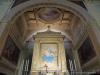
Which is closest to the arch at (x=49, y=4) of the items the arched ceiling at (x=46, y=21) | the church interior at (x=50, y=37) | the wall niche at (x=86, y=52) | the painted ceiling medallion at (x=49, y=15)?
the church interior at (x=50, y=37)

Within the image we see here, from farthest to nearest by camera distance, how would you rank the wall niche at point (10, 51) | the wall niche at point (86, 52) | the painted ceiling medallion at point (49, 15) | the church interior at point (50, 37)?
the painted ceiling medallion at point (49, 15) < the wall niche at point (10, 51) < the wall niche at point (86, 52) < the church interior at point (50, 37)

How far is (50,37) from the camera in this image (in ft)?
40.2

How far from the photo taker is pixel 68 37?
515 inches

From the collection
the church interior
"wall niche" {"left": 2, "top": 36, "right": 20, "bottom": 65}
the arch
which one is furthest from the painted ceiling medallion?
"wall niche" {"left": 2, "top": 36, "right": 20, "bottom": 65}

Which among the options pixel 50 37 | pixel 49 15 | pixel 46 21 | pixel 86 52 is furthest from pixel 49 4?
pixel 50 37

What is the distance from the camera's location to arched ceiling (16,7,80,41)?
11711 millimetres

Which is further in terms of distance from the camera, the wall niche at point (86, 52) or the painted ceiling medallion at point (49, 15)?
the painted ceiling medallion at point (49, 15)

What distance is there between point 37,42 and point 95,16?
5676mm

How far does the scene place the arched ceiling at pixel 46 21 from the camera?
11.7 m

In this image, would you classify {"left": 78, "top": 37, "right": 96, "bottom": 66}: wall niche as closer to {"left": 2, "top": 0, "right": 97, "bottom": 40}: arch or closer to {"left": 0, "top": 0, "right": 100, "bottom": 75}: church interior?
{"left": 0, "top": 0, "right": 100, "bottom": 75}: church interior

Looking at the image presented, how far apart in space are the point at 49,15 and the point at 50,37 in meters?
1.89

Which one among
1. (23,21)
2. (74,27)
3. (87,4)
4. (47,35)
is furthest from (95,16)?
(23,21)

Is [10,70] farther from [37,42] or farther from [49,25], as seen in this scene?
[49,25]

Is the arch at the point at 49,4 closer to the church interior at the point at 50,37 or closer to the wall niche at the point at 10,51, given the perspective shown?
the church interior at the point at 50,37
